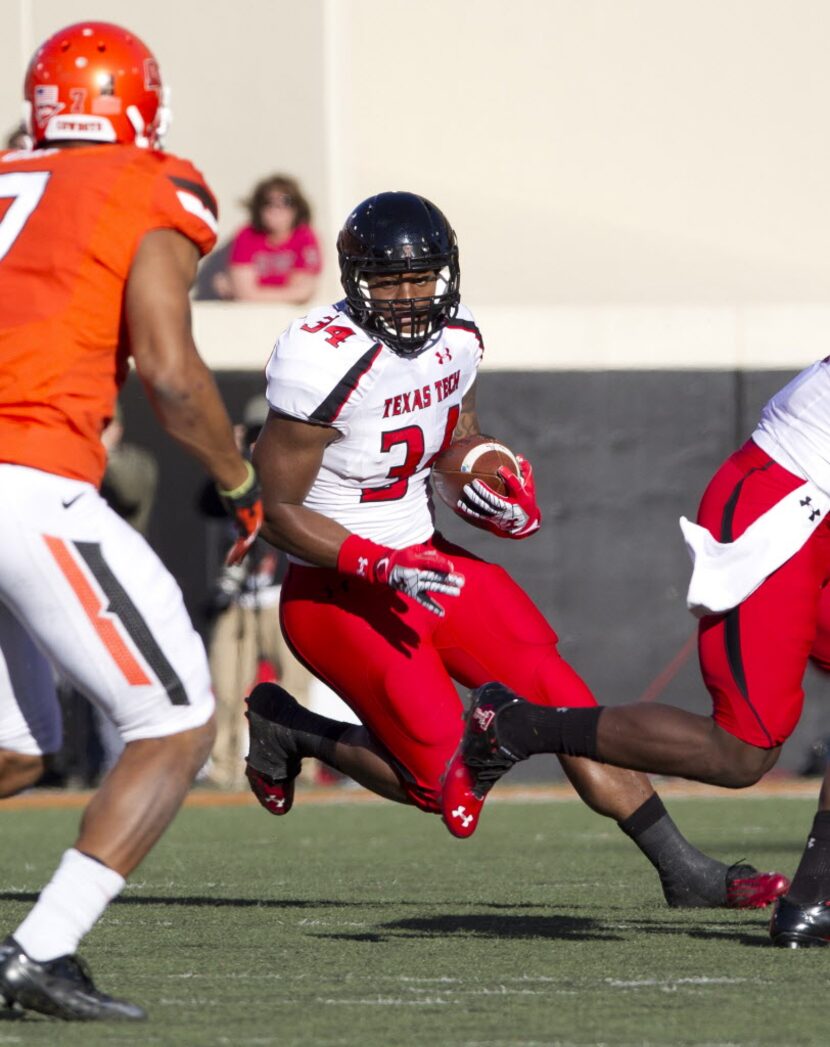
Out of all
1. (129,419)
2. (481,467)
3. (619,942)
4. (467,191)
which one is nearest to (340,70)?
(467,191)

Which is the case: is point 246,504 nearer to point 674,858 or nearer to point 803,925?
point 803,925

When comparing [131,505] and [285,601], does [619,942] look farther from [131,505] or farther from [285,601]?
[131,505]

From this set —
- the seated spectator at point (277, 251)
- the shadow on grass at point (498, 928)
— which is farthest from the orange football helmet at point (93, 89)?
the seated spectator at point (277, 251)

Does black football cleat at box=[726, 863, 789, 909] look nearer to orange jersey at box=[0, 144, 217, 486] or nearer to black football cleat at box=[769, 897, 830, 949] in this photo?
black football cleat at box=[769, 897, 830, 949]

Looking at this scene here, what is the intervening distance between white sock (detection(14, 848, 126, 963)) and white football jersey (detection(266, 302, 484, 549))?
1822 millimetres

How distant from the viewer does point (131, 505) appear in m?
10.8

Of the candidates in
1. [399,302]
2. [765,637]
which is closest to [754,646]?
[765,637]

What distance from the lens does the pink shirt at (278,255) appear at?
1195cm

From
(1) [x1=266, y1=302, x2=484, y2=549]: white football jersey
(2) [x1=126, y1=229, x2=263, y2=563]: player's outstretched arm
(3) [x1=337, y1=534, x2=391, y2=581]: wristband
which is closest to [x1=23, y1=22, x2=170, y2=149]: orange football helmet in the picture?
(2) [x1=126, y1=229, x2=263, y2=563]: player's outstretched arm

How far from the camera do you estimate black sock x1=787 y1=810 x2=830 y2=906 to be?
4.91 meters

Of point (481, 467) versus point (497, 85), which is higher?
point (481, 467)

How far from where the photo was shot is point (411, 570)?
17.1 feet

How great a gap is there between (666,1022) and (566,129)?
1136cm

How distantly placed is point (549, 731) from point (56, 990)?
1.49m
